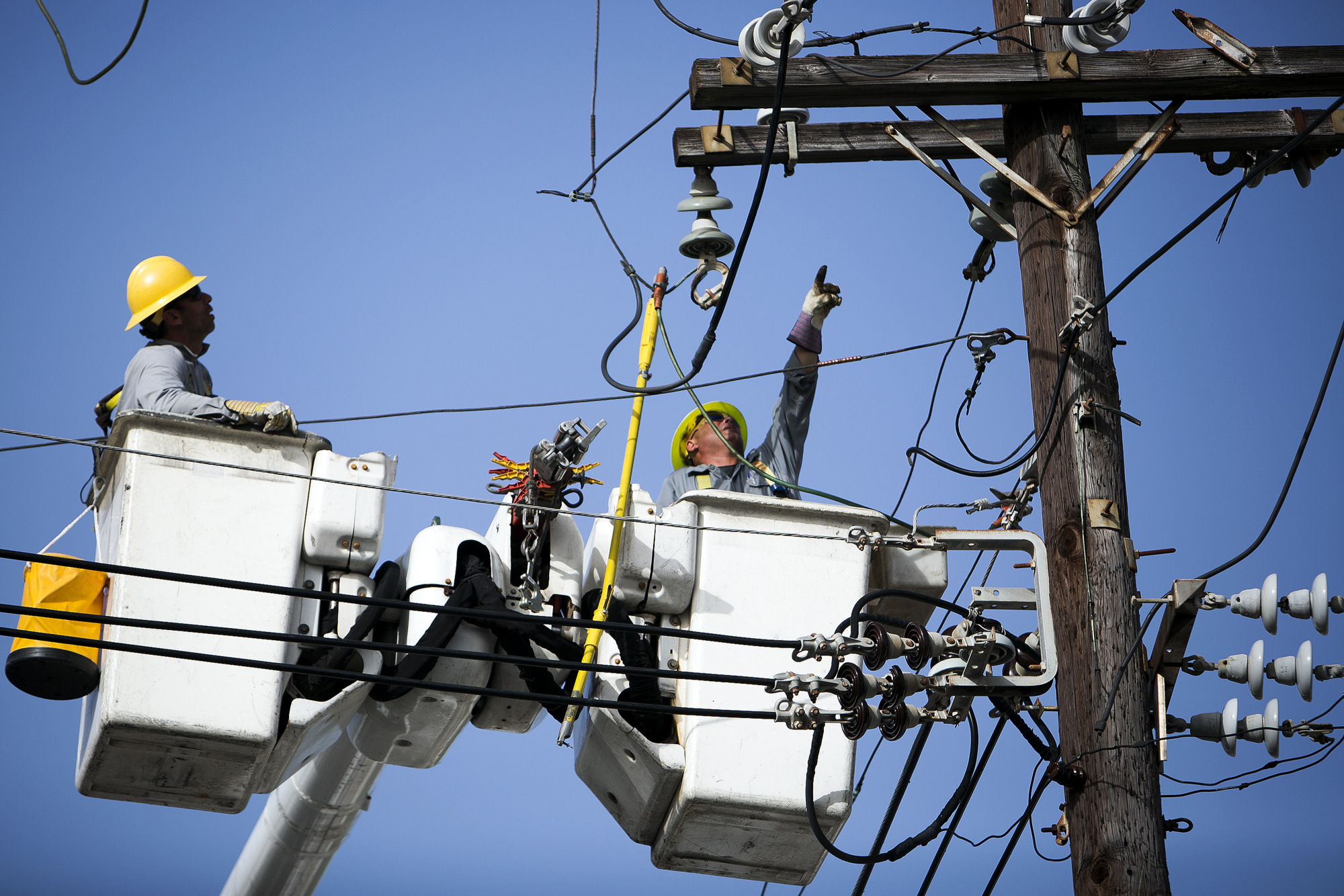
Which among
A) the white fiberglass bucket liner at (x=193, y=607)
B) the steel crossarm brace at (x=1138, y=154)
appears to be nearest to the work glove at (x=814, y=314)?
the steel crossarm brace at (x=1138, y=154)

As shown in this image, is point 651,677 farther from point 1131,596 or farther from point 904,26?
point 904,26

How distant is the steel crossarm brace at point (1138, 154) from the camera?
7477 mm

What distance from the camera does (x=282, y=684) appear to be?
7055 millimetres

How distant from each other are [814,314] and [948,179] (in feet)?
3.74

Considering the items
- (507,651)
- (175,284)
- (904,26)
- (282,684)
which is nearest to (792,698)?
(507,651)

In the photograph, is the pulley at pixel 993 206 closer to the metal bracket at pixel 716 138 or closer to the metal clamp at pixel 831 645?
the metal bracket at pixel 716 138

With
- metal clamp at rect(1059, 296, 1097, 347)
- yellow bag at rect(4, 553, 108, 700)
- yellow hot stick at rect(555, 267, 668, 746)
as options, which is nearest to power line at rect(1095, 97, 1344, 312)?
metal clamp at rect(1059, 296, 1097, 347)

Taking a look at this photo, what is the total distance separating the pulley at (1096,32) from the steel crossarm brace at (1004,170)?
68 centimetres

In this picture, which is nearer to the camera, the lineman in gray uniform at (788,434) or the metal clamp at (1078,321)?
the metal clamp at (1078,321)

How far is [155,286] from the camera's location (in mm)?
8414

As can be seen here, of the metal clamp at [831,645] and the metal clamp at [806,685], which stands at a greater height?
the metal clamp at [831,645]

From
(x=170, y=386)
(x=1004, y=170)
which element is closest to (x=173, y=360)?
(x=170, y=386)

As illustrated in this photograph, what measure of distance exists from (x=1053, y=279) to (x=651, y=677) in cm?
275

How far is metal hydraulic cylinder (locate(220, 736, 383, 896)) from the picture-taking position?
9.16 meters
